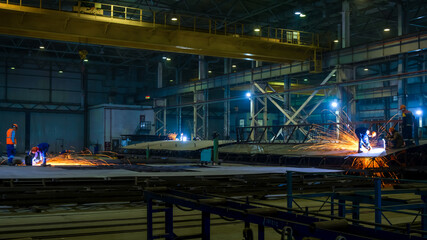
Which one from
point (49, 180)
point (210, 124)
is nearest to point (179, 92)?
point (210, 124)

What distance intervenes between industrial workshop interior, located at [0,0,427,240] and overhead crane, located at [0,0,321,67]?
0.06 meters

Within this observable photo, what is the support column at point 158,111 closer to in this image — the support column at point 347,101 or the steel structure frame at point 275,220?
the support column at point 347,101

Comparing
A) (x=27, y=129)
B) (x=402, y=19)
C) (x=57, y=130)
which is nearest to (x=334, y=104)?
(x=402, y=19)

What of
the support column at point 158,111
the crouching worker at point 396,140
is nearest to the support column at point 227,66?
the support column at point 158,111

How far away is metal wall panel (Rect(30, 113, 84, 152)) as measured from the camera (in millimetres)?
36812

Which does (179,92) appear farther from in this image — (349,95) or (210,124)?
(349,95)

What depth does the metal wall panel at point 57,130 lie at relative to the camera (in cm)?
3681

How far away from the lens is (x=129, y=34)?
752 inches

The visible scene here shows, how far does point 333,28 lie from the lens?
32438mm

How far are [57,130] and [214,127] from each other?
15.3 m

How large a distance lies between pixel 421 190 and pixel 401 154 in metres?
6.44

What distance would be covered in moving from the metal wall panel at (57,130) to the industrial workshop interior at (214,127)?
Result: 95 millimetres

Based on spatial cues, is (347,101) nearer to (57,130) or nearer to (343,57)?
(343,57)

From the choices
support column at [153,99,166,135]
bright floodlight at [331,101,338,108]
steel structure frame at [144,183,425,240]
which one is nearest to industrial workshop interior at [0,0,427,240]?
steel structure frame at [144,183,425,240]
